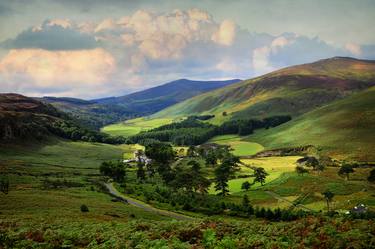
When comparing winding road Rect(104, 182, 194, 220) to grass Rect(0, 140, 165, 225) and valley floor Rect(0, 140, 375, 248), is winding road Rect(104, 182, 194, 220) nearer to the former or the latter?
valley floor Rect(0, 140, 375, 248)

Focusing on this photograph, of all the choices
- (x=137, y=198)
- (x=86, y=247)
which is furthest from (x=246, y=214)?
(x=86, y=247)

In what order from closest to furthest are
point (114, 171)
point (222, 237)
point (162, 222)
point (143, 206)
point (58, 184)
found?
point (222, 237)
point (162, 222)
point (143, 206)
point (58, 184)
point (114, 171)

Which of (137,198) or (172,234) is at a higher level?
(172,234)

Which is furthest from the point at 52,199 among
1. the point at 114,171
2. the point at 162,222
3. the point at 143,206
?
the point at 114,171

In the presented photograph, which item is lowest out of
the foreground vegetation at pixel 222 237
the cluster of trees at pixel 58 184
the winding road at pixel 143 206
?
the winding road at pixel 143 206

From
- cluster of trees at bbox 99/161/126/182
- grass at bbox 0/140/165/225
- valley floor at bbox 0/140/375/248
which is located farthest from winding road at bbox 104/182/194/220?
cluster of trees at bbox 99/161/126/182

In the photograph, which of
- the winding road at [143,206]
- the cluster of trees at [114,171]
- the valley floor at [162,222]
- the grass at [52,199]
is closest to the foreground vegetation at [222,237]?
the valley floor at [162,222]

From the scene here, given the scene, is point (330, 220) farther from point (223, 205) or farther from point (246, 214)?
point (223, 205)

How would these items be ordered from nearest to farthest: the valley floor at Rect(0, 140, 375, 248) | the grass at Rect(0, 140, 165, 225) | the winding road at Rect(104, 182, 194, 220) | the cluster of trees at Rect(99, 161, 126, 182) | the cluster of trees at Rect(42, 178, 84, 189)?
the valley floor at Rect(0, 140, 375, 248) < the grass at Rect(0, 140, 165, 225) < the winding road at Rect(104, 182, 194, 220) < the cluster of trees at Rect(42, 178, 84, 189) < the cluster of trees at Rect(99, 161, 126, 182)

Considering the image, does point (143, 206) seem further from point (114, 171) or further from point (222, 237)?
point (222, 237)

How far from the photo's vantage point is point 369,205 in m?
111

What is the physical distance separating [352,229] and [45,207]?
200ft

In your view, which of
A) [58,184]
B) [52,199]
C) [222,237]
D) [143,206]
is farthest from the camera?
[58,184]

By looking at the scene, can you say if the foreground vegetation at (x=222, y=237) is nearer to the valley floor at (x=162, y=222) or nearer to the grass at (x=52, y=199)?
the valley floor at (x=162, y=222)
